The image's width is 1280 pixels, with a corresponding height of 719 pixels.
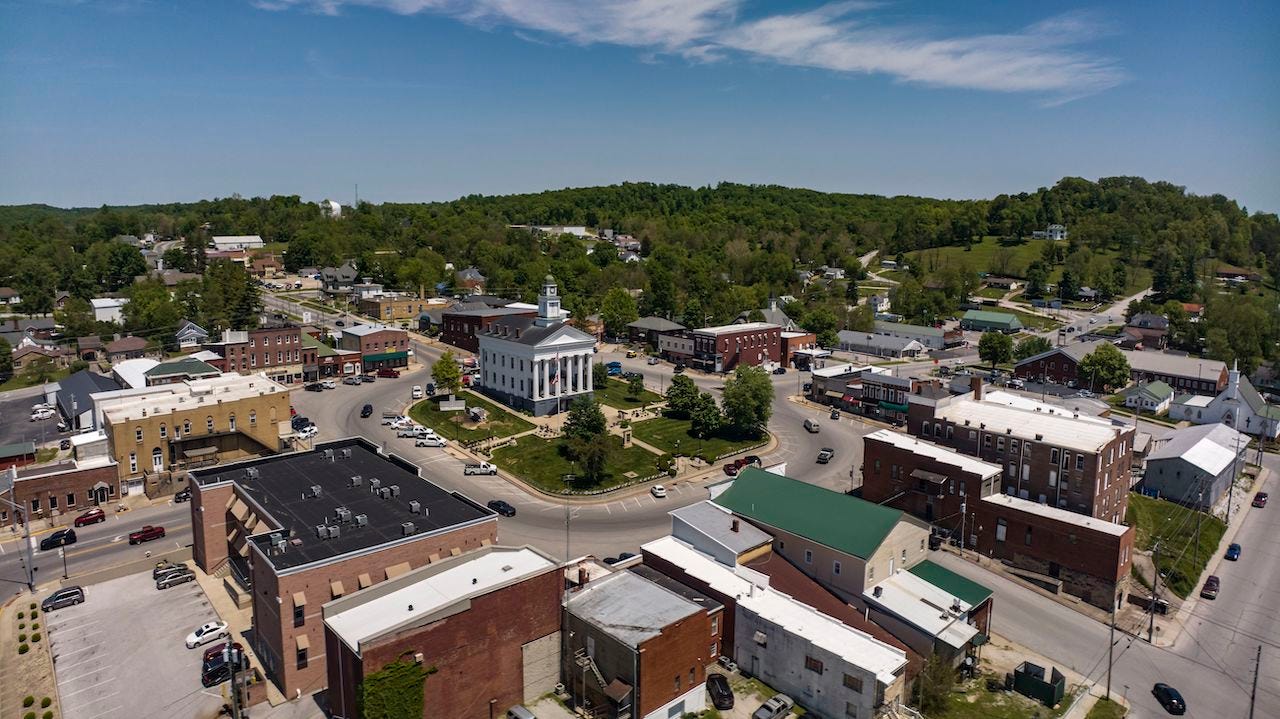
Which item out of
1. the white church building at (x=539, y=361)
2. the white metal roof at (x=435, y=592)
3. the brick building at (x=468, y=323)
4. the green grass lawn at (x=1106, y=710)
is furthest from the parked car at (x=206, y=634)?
the brick building at (x=468, y=323)

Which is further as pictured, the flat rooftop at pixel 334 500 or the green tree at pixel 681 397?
the green tree at pixel 681 397

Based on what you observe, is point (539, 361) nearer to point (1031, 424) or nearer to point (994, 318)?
point (1031, 424)

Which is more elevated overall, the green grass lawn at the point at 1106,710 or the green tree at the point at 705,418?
the green tree at the point at 705,418

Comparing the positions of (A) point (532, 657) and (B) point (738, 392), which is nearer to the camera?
(A) point (532, 657)

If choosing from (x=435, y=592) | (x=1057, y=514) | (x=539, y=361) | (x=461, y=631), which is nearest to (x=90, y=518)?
(x=435, y=592)

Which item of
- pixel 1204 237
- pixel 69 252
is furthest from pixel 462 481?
pixel 1204 237

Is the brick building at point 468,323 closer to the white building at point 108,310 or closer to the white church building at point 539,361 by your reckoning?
the white church building at point 539,361

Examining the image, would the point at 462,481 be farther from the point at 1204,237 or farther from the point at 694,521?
the point at 1204,237
